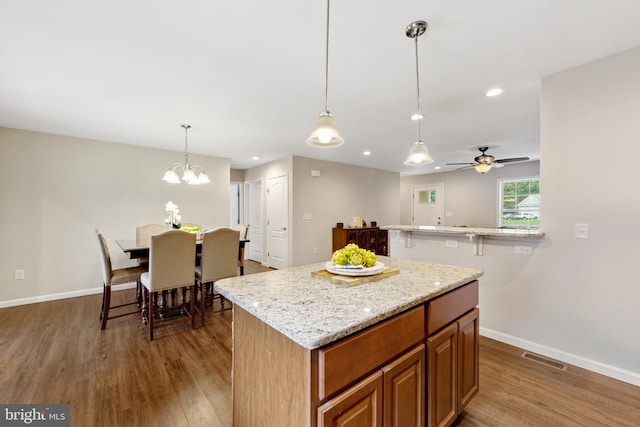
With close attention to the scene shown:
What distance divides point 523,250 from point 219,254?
314 centimetres

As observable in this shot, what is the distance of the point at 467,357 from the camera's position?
1.60 m

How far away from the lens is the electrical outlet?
7.84 feet

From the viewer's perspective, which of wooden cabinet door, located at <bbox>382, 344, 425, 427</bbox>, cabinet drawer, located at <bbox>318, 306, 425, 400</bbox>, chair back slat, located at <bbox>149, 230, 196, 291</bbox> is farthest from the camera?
chair back slat, located at <bbox>149, 230, 196, 291</bbox>

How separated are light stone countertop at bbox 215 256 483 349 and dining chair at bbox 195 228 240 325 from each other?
1617 mm

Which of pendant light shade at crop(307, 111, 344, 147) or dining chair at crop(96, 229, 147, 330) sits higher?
pendant light shade at crop(307, 111, 344, 147)

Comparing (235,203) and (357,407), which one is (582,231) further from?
(235,203)

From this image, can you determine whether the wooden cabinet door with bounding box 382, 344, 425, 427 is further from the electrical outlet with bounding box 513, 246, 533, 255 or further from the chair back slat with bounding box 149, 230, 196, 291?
the chair back slat with bounding box 149, 230, 196, 291

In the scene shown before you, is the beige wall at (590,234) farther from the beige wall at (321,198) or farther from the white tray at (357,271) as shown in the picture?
the beige wall at (321,198)

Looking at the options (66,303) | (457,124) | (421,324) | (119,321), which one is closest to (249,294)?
(421,324)

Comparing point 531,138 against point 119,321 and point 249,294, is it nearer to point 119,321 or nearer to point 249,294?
point 249,294

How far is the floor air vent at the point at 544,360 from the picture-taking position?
7.02 feet

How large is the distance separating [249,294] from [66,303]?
4.11 meters

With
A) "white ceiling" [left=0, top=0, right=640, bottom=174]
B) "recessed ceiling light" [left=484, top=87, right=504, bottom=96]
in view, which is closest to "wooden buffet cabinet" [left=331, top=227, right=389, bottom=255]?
"white ceiling" [left=0, top=0, right=640, bottom=174]

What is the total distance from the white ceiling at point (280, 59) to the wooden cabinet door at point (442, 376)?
6.15 feet
